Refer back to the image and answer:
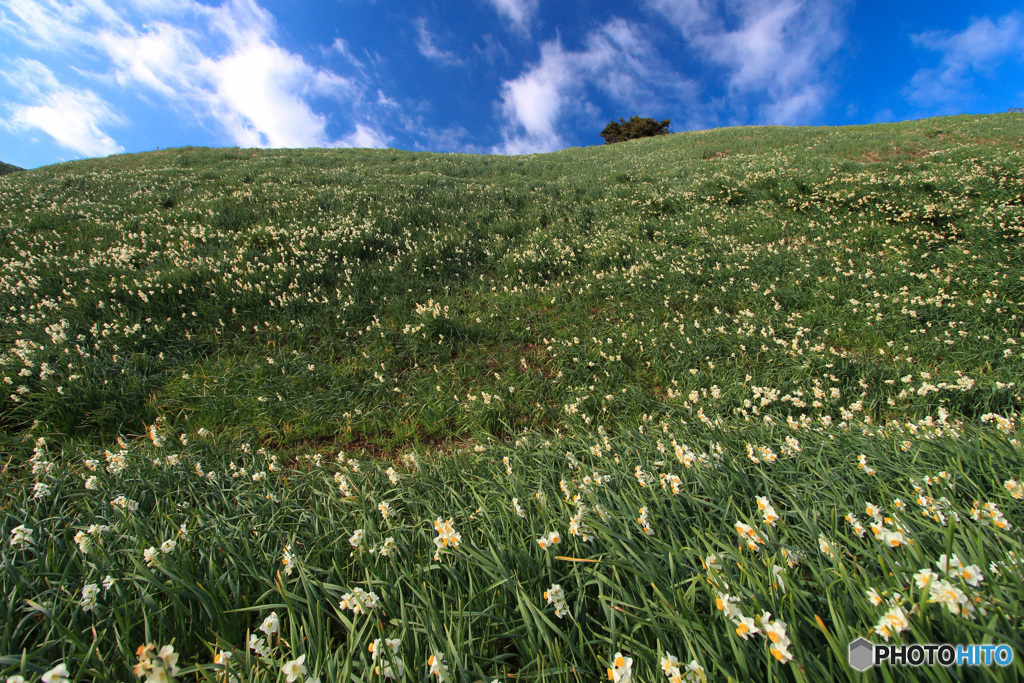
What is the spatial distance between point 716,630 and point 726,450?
1.51 metres

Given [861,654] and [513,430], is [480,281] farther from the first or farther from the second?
[861,654]

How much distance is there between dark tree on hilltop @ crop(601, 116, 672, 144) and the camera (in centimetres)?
5344

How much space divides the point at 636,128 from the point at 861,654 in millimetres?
63231

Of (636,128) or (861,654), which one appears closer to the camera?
(861,654)

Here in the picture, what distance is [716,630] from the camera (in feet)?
4.76

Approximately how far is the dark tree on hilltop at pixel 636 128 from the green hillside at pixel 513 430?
1947 inches

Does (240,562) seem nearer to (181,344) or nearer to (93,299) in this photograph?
(181,344)

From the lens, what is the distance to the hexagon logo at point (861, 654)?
3.98ft

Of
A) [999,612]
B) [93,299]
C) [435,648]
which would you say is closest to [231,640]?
[435,648]

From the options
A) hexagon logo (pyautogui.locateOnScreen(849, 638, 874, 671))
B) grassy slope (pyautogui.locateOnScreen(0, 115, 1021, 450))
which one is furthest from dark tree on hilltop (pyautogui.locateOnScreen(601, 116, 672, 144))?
hexagon logo (pyautogui.locateOnScreen(849, 638, 874, 671))

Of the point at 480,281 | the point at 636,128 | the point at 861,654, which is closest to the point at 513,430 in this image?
the point at 861,654

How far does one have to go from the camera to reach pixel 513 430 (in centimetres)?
405

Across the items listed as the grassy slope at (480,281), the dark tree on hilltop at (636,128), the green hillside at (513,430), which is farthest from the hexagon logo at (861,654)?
the dark tree on hilltop at (636,128)

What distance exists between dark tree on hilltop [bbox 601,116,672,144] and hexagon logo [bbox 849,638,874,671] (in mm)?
60424
